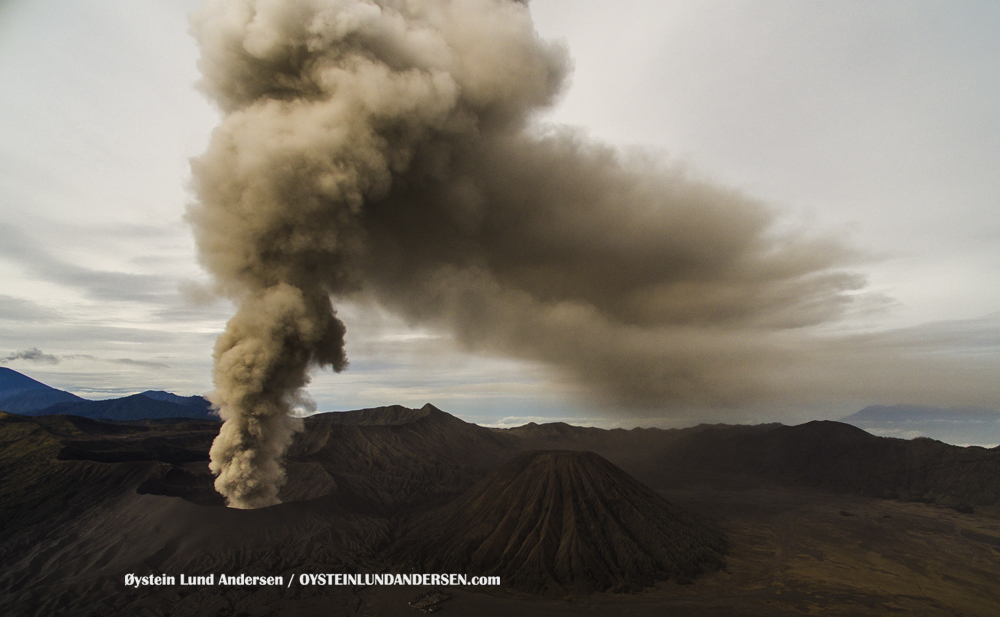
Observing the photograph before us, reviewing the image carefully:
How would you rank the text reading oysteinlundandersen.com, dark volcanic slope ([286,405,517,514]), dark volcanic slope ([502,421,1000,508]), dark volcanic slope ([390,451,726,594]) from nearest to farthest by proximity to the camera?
the text reading oysteinlundandersen.com → dark volcanic slope ([390,451,726,594]) → dark volcanic slope ([286,405,517,514]) → dark volcanic slope ([502,421,1000,508])

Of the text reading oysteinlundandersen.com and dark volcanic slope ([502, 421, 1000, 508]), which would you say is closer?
the text reading oysteinlundandersen.com

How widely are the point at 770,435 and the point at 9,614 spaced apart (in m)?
153

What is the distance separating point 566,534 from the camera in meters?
43.6

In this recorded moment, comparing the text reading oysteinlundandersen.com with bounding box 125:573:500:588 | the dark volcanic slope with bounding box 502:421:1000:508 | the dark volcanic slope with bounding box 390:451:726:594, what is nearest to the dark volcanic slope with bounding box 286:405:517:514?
the dark volcanic slope with bounding box 390:451:726:594

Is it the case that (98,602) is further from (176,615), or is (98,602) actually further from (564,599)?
(564,599)

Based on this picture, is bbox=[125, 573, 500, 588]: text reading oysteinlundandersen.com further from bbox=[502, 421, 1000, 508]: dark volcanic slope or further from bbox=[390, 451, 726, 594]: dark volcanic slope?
bbox=[502, 421, 1000, 508]: dark volcanic slope

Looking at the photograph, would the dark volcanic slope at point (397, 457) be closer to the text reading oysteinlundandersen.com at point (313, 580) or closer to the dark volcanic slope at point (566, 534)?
A: the dark volcanic slope at point (566, 534)

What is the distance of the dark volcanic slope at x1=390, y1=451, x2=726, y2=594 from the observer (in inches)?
1594

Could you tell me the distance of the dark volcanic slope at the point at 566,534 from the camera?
133 ft

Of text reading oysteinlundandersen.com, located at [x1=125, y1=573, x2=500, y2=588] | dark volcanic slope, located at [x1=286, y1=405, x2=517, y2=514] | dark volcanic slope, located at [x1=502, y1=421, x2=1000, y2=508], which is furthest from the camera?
dark volcanic slope, located at [x1=502, y1=421, x2=1000, y2=508]

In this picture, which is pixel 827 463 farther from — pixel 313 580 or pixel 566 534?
pixel 313 580

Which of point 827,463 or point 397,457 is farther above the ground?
point 827,463

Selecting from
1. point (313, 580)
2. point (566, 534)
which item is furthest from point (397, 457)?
point (566, 534)

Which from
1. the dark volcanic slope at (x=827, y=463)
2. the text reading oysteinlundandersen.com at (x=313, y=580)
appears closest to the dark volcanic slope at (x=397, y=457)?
the text reading oysteinlundandersen.com at (x=313, y=580)
